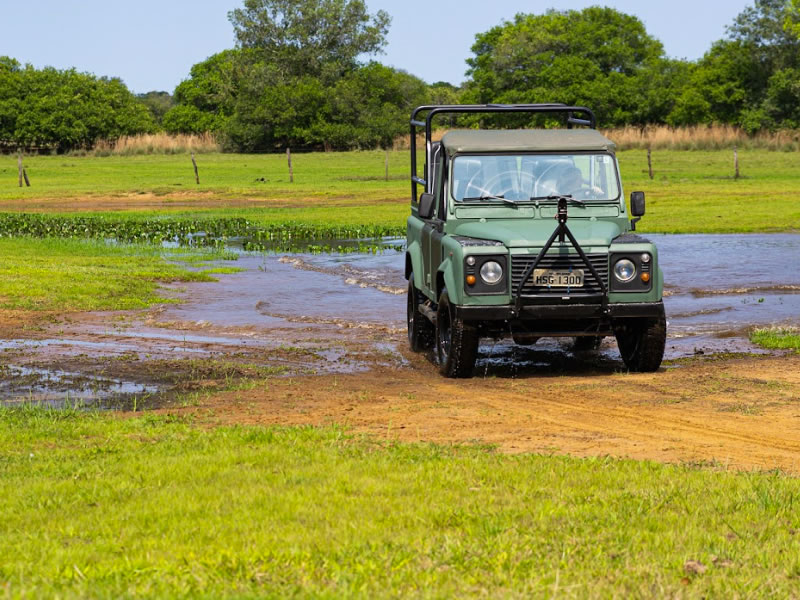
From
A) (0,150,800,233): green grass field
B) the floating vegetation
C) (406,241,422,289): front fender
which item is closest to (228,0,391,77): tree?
(0,150,800,233): green grass field

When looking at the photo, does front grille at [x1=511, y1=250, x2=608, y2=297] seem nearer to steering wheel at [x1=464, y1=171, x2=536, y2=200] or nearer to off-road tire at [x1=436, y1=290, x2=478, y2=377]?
off-road tire at [x1=436, y1=290, x2=478, y2=377]

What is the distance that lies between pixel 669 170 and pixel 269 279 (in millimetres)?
34767

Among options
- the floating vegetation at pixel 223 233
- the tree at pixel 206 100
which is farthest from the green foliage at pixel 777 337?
the tree at pixel 206 100

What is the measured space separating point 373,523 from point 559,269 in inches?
213

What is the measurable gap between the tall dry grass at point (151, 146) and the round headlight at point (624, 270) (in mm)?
67815

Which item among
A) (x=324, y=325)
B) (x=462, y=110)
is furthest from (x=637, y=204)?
(x=324, y=325)

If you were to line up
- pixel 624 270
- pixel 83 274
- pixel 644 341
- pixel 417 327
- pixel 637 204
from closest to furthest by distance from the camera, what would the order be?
pixel 624 270
pixel 644 341
pixel 637 204
pixel 417 327
pixel 83 274

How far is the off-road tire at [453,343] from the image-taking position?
437 inches

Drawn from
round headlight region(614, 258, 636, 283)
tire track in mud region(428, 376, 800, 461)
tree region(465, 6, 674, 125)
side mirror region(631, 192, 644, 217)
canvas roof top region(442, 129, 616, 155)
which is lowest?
tire track in mud region(428, 376, 800, 461)

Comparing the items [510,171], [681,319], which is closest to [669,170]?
[681,319]

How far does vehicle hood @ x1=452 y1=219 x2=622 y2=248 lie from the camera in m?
11.0

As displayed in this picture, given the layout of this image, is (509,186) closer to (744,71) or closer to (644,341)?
(644,341)

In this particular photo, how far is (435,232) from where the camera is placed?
1218 centimetres

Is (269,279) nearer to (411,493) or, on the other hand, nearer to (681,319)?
(681,319)
